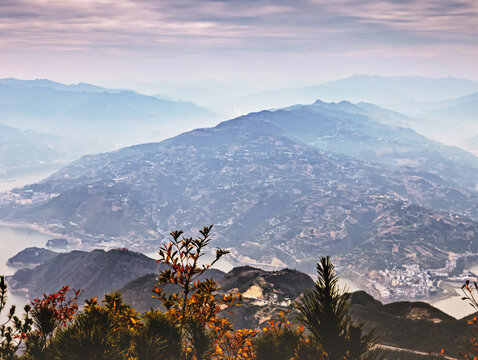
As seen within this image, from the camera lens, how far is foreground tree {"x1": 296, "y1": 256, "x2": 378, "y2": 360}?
1750 centimetres

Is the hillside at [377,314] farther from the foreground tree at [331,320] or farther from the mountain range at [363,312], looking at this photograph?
the foreground tree at [331,320]

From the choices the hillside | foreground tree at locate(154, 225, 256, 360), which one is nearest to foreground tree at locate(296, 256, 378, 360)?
the hillside

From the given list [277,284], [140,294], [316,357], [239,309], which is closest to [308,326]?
[316,357]

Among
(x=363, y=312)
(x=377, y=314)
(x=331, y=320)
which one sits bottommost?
(x=363, y=312)

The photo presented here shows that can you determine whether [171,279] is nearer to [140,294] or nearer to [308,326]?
[308,326]

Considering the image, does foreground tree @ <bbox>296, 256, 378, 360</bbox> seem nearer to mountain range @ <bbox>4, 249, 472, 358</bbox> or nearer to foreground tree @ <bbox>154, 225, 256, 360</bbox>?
mountain range @ <bbox>4, 249, 472, 358</bbox>

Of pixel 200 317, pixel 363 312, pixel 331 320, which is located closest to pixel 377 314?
pixel 363 312

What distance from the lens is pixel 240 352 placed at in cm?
2366

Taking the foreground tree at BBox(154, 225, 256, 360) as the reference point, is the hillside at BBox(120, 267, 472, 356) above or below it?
below

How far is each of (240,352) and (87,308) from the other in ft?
28.8

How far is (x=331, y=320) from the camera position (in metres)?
18.0

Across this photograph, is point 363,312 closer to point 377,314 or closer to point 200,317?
point 377,314

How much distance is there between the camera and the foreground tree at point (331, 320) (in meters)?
17.5

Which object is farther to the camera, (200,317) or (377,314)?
(377,314)
